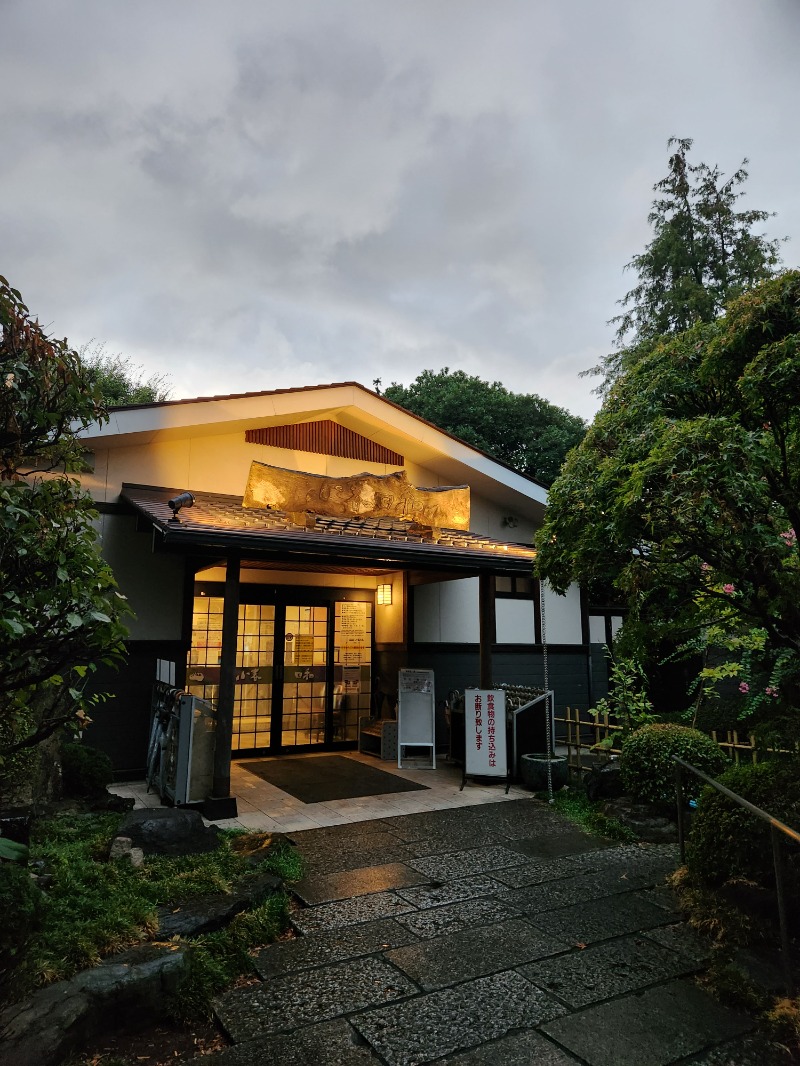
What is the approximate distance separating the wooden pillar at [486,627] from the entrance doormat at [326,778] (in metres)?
1.89

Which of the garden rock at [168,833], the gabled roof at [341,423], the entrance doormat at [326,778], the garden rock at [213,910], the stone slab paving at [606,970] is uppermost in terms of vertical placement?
the gabled roof at [341,423]

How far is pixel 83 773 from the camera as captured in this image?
6703 millimetres

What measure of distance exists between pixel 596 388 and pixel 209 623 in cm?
1688

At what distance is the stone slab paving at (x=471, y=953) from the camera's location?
335cm

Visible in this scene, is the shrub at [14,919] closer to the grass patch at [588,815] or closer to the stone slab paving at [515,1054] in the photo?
the stone slab paving at [515,1054]

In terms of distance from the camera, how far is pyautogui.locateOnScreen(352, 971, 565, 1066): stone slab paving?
271 cm

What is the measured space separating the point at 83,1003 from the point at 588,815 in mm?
5498

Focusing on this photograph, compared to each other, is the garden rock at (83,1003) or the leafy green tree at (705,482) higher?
the leafy green tree at (705,482)

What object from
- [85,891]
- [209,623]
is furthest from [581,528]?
[209,623]

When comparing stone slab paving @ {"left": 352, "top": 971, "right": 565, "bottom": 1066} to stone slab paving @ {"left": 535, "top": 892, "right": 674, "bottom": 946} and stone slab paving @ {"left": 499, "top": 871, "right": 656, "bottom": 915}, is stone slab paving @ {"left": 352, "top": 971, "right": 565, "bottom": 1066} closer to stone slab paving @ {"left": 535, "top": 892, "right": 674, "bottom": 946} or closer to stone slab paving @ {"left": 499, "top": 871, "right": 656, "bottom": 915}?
stone slab paving @ {"left": 535, "top": 892, "right": 674, "bottom": 946}

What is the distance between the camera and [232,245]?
1184cm

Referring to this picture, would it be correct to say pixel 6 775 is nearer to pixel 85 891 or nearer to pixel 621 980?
pixel 85 891

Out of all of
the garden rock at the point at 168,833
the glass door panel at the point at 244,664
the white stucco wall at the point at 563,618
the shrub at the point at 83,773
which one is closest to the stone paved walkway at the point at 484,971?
the garden rock at the point at 168,833

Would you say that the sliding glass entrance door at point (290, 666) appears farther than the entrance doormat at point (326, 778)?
Yes
